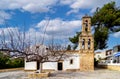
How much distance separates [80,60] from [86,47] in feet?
7.84

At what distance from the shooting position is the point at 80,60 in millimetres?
42312

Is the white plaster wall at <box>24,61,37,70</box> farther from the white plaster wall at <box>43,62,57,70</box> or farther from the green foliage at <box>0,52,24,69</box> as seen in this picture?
the green foliage at <box>0,52,24,69</box>

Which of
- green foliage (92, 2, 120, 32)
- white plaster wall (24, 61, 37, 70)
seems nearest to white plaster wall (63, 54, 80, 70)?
white plaster wall (24, 61, 37, 70)

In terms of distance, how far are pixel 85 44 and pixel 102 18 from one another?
27.9 ft

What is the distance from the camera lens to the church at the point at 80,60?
4216 cm

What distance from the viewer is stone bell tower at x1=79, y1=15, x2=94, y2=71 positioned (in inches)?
1652

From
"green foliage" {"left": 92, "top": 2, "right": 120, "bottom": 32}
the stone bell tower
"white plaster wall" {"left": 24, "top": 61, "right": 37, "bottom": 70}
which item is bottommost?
"white plaster wall" {"left": 24, "top": 61, "right": 37, "bottom": 70}

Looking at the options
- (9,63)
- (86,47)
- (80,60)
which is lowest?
(9,63)

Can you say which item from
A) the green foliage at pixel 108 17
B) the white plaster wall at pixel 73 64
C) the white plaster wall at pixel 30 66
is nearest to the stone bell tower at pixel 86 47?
the white plaster wall at pixel 73 64

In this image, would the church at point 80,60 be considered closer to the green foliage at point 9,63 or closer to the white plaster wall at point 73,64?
the white plaster wall at point 73,64

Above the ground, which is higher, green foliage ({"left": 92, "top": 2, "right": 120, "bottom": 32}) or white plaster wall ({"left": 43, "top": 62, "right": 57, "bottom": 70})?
green foliage ({"left": 92, "top": 2, "right": 120, "bottom": 32})

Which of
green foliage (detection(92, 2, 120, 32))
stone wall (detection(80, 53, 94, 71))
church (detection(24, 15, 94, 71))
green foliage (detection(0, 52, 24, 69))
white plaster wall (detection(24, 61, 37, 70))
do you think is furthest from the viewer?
green foliage (detection(92, 2, 120, 32))

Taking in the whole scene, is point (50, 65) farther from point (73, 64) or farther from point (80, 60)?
point (80, 60)

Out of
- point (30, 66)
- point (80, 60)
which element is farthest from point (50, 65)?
point (80, 60)
